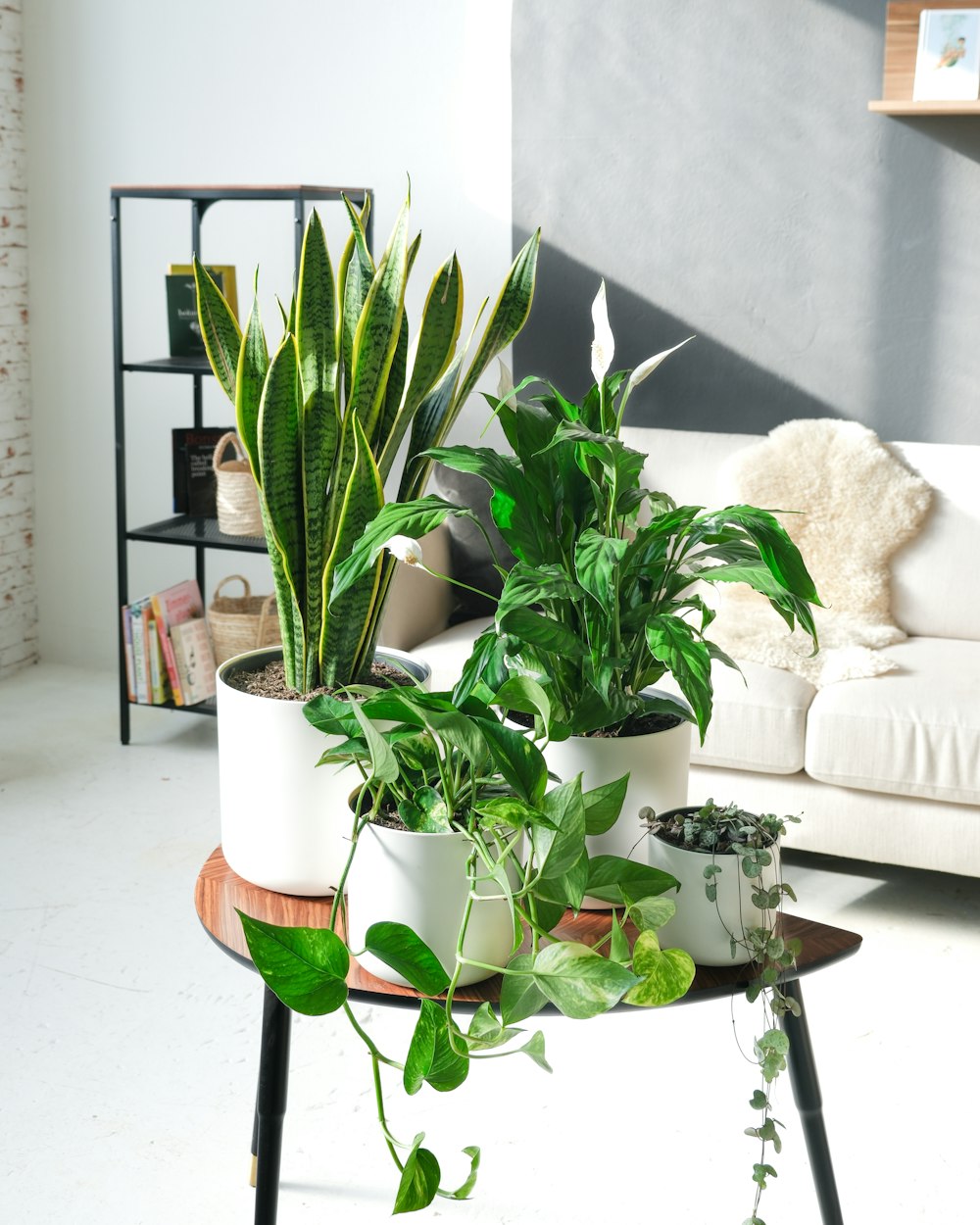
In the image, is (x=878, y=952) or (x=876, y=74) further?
(x=876, y=74)

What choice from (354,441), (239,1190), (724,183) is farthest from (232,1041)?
(724,183)

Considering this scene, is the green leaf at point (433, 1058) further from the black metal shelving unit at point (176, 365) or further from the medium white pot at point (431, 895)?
the black metal shelving unit at point (176, 365)

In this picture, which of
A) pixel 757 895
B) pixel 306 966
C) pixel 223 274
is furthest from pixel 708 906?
pixel 223 274

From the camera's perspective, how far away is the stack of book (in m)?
3.41

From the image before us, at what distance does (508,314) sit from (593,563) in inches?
15.5

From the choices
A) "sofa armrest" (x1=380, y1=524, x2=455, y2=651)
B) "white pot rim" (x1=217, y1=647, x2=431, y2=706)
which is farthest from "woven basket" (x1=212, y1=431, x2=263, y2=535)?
"white pot rim" (x1=217, y1=647, x2=431, y2=706)

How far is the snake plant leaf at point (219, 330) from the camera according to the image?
146cm

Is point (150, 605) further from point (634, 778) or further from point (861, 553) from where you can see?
point (634, 778)

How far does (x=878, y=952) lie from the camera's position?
2.39 metres

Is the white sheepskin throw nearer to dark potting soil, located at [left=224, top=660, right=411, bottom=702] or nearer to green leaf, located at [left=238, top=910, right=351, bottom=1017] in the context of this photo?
dark potting soil, located at [left=224, top=660, right=411, bottom=702]

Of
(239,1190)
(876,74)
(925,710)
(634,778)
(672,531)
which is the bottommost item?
(239,1190)

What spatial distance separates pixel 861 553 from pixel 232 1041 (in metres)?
1.75

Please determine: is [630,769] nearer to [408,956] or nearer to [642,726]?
[642,726]

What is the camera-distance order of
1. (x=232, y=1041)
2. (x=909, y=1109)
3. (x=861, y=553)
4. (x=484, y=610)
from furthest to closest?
(x=484, y=610), (x=861, y=553), (x=232, y=1041), (x=909, y=1109)
